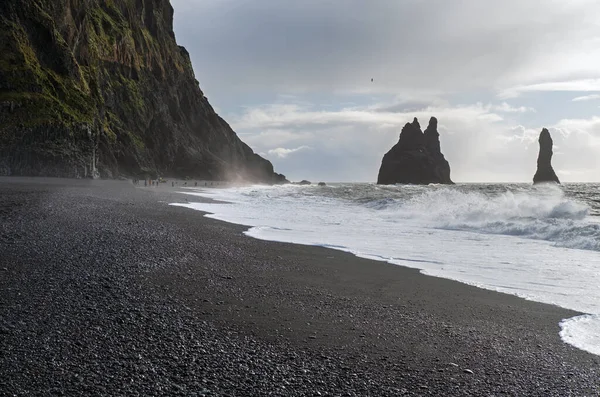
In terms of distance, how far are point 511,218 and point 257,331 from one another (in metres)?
22.1

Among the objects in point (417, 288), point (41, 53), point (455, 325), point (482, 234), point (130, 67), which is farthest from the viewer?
point (130, 67)

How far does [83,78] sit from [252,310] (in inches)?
2831

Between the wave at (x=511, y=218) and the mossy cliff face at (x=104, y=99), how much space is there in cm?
4376

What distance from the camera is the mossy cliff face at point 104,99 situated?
5244 cm

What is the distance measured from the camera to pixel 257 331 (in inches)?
231

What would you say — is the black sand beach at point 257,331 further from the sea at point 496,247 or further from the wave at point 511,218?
the wave at point 511,218

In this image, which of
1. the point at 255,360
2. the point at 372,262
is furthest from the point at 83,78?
the point at 255,360

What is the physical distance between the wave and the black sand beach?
37.4 ft

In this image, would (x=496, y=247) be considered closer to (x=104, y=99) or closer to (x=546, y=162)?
(x=104, y=99)

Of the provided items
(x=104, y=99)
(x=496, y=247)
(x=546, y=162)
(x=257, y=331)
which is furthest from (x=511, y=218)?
(x=546, y=162)

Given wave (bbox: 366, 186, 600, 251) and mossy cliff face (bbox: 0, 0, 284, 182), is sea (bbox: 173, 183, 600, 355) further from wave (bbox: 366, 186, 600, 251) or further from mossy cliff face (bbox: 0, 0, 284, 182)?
mossy cliff face (bbox: 0, 0, 284, 182)

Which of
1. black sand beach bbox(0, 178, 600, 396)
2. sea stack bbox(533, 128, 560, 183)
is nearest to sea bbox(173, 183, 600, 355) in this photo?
black sand beach bbox(0, 178, 600, 396)

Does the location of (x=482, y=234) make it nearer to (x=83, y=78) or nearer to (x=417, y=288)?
(x=417, y=288)

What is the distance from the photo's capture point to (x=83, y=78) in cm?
6681
